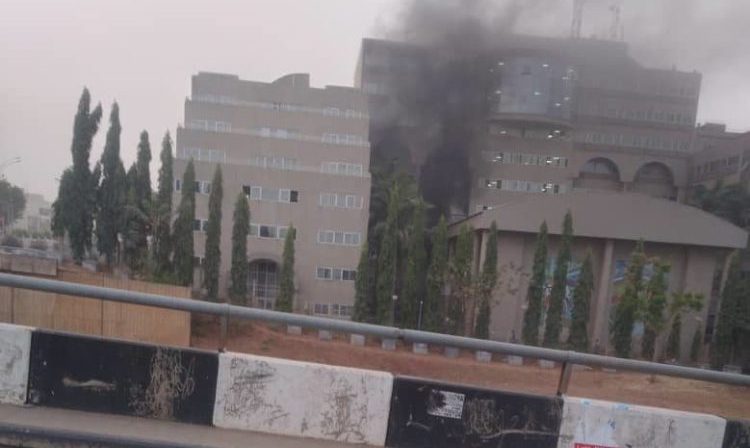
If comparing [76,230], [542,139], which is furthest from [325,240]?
[542,139]

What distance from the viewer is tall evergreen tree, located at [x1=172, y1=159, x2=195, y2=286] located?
2828 centimetres

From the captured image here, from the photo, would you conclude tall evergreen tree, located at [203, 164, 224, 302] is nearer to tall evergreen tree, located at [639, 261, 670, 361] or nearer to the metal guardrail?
tall evergreen tree, located at [639, 261, 670, 361]

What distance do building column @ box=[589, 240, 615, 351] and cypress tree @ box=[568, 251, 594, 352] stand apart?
3.39m

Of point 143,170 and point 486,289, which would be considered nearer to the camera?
point 486,289

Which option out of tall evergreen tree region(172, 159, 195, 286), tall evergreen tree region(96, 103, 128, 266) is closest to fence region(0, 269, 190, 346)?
tall evergreen tree region(172, 159, 195, 286)

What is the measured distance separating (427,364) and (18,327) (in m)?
12.0

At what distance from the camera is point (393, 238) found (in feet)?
97.1

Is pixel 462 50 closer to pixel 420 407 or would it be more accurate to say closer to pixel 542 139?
pixel 542 139

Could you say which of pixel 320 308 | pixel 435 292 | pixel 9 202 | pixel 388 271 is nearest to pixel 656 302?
pixel 435 292

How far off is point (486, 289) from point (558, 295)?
4.31 metres

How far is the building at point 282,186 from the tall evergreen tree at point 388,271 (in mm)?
3048

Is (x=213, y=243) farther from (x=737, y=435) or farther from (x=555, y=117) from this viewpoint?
(x=555, y=117)

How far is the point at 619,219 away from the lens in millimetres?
31922

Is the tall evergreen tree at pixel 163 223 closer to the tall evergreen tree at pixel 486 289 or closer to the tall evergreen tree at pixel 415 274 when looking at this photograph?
the tall evergreen tree at pixel 415 274
